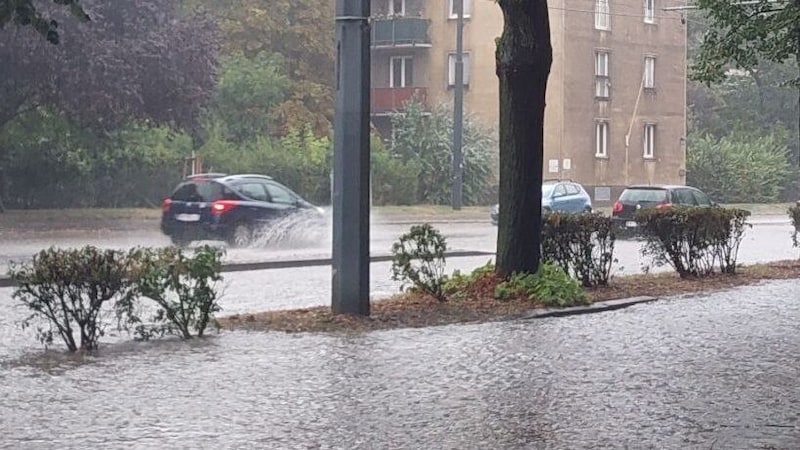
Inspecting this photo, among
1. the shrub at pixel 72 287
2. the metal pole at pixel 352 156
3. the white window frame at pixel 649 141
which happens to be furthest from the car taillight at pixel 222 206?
the white window frame at pixel 649 141

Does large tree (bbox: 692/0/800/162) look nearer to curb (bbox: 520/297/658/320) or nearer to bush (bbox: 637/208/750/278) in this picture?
bush (bbox: 637/208/750/278)

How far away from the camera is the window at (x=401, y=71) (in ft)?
202

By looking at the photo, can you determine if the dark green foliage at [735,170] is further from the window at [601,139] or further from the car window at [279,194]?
the car window at [279,194]

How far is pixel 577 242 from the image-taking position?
679 inches

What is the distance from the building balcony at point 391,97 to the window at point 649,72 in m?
10.3

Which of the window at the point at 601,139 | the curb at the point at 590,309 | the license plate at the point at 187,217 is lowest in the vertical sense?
the curb at the point at 590,309

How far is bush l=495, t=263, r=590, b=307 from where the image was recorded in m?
15.6

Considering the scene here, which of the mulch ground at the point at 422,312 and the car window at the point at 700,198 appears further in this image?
the car window at the point at 700,198

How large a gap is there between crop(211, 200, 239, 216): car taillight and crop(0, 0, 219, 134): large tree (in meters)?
9.94

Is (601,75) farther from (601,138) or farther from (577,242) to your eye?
(577,242)

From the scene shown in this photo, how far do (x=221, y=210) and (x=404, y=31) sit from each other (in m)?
32.7

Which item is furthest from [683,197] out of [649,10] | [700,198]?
[649,10]

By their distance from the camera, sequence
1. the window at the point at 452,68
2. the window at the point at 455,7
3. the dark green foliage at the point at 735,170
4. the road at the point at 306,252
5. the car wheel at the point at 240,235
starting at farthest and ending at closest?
the dark green foliage at the point at 735,170, the window at the point at 452,68, the window at the point at 455,7, the car wheel at the point at 240,235, the road at the point at 306,252

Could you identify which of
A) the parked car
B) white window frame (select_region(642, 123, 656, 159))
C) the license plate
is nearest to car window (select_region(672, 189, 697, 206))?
the parked car
